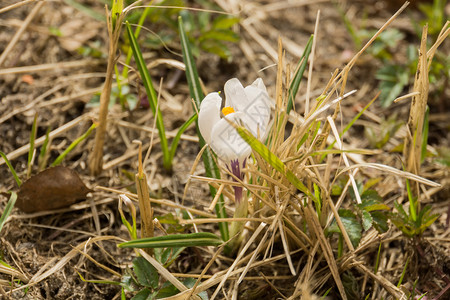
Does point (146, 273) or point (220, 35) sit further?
point (220, 35)

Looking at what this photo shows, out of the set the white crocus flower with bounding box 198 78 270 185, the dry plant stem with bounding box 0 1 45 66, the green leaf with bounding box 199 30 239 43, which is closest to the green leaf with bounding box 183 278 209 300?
the white crocus flower with bounding box 198 78 270 185

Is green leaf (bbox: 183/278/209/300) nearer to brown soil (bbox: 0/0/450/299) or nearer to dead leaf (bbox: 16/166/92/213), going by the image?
brown soil (bbox: 0/0/450/299)

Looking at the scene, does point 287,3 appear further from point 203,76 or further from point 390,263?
point 390,263

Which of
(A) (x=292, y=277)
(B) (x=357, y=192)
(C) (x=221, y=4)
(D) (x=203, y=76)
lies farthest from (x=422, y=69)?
(C) (x=221, y=4)

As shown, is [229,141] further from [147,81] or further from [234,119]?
[147,81]

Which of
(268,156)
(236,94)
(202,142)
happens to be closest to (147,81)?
(202,142)

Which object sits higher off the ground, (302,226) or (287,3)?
(287,3)

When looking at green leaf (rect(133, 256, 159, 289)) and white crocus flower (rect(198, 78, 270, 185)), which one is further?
green leaf (rect(133, 256, 159, 289))
